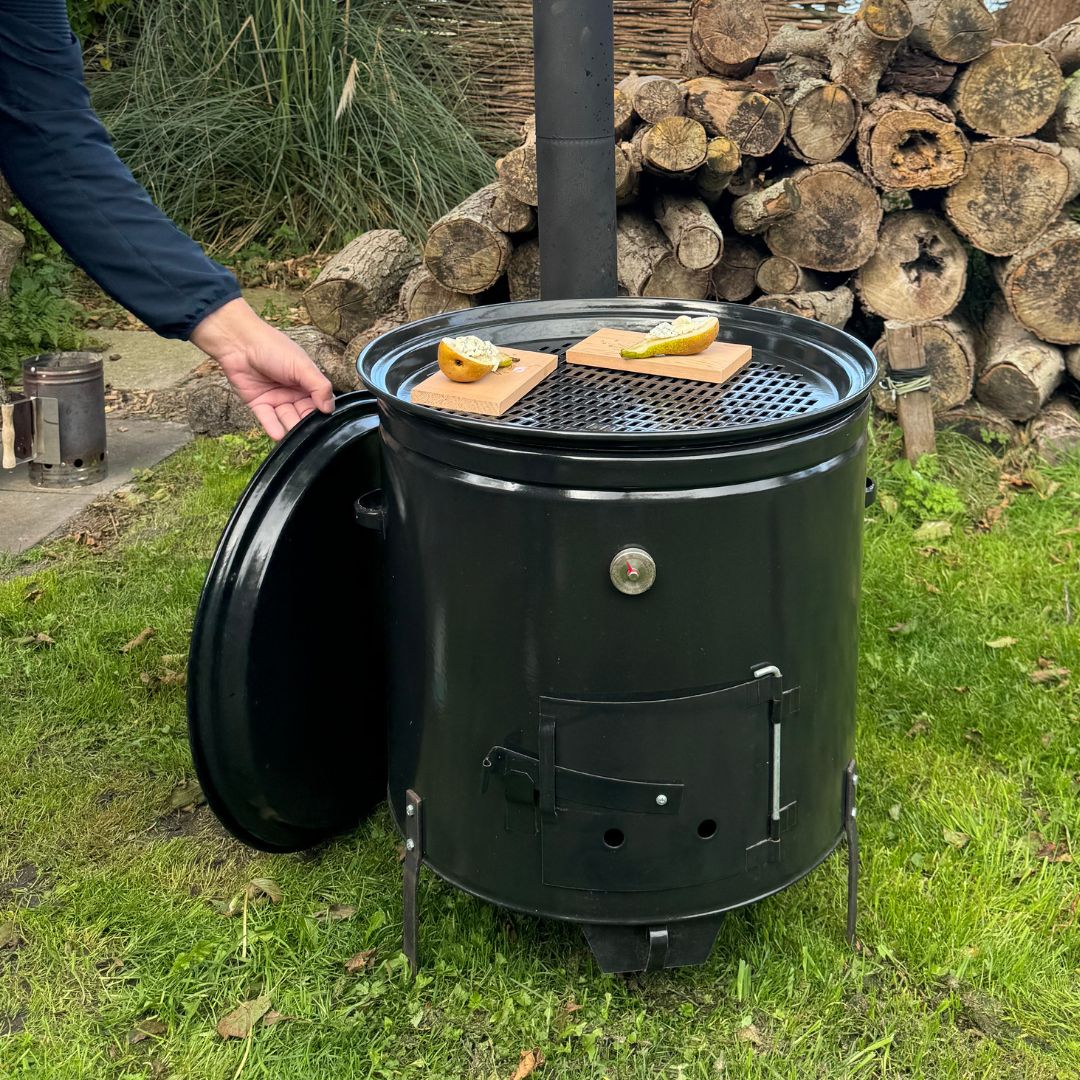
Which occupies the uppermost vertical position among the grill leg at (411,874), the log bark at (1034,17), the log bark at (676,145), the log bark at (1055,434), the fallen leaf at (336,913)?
the log bark at (1034,17)

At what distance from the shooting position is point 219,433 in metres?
5.53

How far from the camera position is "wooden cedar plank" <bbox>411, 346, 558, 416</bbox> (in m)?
2.21

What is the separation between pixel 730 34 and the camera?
509 cm

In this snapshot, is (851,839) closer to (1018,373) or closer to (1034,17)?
(1018,373)

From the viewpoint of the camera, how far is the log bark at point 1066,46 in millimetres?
5066

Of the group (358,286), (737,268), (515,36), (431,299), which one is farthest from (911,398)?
(515,36)

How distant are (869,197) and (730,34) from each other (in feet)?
3.00

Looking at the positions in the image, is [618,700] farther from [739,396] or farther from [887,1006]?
[887,1006]

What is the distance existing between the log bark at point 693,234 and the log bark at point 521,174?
1.83 feet

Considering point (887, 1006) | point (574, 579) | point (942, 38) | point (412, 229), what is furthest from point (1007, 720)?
point (412, 229)

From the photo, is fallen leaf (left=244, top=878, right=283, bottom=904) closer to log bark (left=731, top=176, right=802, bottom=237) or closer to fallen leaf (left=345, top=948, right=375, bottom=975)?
fallen leaf (left=345, top=948, right=375, bottom=975)

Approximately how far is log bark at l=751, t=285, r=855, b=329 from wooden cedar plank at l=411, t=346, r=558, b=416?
8.88ft

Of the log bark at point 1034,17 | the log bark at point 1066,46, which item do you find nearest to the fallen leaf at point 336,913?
the log bark at point 1066,46

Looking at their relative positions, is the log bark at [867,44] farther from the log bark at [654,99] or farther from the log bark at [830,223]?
the log bark at [654,99]
